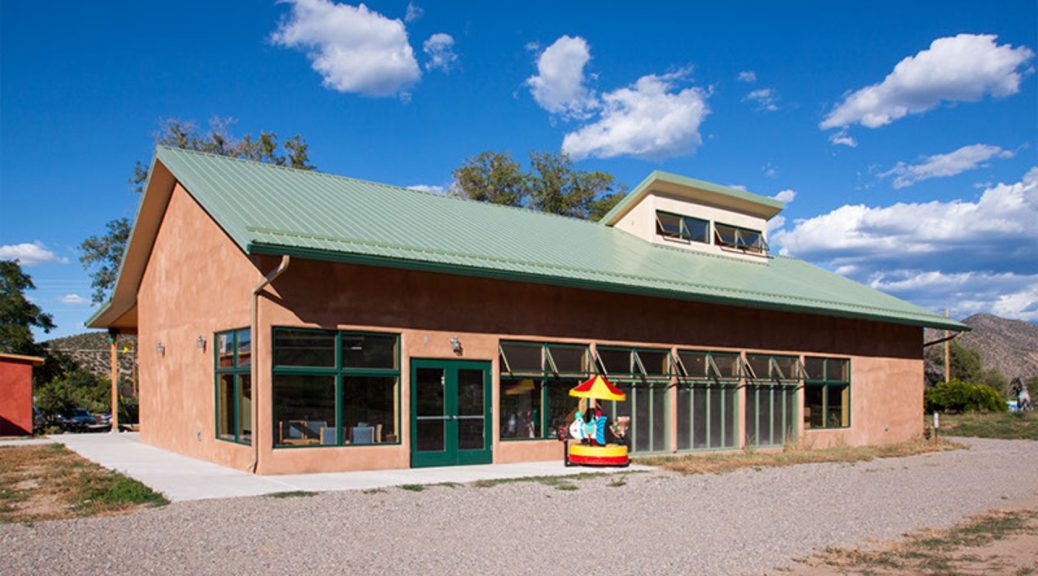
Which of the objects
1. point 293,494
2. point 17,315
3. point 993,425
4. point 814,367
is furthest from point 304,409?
point 17,315

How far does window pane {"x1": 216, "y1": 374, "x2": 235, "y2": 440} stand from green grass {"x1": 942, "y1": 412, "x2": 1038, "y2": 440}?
25060mm

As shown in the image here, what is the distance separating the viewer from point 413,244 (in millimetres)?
16016

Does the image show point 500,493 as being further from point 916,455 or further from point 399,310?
point 916,455

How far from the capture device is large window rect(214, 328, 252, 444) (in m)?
15.0

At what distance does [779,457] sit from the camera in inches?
766

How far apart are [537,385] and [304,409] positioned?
5036mm

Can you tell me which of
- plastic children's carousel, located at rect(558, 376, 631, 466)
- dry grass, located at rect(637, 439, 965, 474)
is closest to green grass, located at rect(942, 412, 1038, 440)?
dry grass, located at rect(637, 439, 965, 474)

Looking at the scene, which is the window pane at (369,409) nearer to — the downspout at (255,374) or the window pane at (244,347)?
the downspout at (255,374)

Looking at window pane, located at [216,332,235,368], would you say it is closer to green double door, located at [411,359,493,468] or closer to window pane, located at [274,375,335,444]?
window pane, located at [274,375,335,444]

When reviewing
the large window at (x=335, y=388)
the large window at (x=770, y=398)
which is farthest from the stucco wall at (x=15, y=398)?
the large window at (x=770, y=398)

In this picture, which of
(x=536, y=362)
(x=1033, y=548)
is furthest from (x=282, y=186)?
(x=1033, y=548)

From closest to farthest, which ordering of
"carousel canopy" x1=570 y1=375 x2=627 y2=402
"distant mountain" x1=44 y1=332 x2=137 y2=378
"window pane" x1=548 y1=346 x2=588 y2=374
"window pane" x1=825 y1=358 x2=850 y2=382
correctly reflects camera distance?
1. "carousel canopy" x1=570 y1=375 x2=627 y2=402
2. "window pane" x1=548 y1=346 x2=588 y2=374
3. "window pane" x1=825 y1=358 x2=850 y2=382
4. "distant mountain" x1=44 y1=332 x2=137 y2=378

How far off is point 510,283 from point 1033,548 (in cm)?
1018

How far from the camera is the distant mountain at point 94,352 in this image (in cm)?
5997
